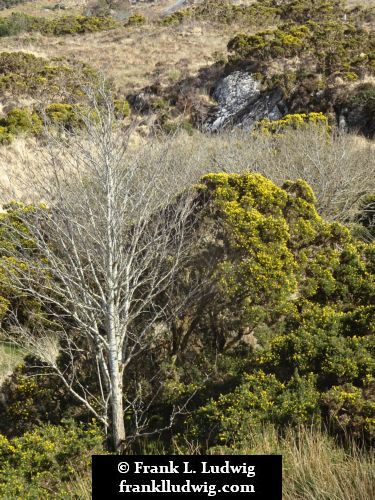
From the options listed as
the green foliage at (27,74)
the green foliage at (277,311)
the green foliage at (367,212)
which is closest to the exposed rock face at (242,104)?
the green foliage at (27,74)

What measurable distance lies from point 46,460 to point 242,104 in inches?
652

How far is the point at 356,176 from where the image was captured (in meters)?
8.73

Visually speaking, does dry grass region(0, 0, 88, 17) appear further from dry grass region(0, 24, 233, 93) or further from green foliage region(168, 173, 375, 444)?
green foliage region(168, 173, 375, 444)

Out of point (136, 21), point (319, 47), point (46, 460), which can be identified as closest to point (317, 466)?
point (46, 460)

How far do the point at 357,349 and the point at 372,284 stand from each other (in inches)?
51.1

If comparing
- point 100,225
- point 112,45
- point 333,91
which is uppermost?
point 112,45

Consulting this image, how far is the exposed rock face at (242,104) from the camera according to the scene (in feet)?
56.9

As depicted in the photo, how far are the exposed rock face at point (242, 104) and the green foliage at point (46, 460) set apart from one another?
1384cm

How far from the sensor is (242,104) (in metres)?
18.4

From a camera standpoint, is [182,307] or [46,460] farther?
[182,307]

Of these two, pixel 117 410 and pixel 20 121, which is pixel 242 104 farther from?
pixel 117 410

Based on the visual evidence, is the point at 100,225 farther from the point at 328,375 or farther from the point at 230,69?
the point at 230,69

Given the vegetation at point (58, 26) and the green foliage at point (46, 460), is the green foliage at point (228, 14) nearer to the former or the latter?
the vegetation at point (58, 26)

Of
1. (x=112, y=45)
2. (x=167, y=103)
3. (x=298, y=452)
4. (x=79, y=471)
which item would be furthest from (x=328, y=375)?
(x=112, y=45)
